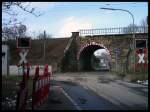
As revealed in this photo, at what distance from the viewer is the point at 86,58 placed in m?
87.6

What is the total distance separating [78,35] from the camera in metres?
80.4

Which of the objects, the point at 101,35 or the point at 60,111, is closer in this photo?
the point at 60,111

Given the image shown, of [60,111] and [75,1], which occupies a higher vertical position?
[75,1]

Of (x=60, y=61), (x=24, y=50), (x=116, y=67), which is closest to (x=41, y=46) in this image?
(x=60, y=61)

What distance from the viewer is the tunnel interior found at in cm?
8144

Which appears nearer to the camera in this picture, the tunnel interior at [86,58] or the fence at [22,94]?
the fence at [22,94]

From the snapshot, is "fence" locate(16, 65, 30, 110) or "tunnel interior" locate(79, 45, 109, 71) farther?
"tunnel interior" locate(79, 45, 109, 71)

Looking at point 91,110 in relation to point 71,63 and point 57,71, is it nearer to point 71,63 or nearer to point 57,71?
point 57,71

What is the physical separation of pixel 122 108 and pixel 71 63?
2403 inches

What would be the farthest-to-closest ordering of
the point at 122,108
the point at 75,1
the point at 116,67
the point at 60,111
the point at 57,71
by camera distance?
the point at 57,71 → the point at 116,67 → the point at 122,108 → the point at 60,111 → the point at 75,1

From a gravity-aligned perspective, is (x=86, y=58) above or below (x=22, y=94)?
above

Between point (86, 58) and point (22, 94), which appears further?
point (86, 58)

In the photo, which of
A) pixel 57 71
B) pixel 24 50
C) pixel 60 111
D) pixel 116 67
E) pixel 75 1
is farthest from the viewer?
pixel 57 71

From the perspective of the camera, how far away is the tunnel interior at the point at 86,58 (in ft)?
267
